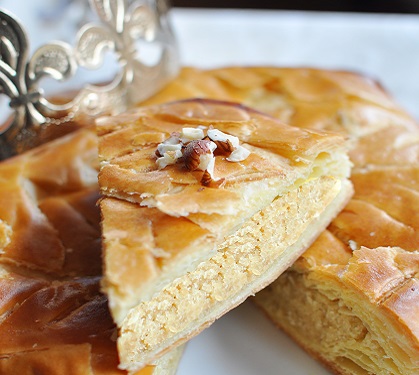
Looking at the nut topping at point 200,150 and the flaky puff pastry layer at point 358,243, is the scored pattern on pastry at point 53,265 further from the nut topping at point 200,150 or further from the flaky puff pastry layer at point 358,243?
the flaky puff pastry layer at point 358,243

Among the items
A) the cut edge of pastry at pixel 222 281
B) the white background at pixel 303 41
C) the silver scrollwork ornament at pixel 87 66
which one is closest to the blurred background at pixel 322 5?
the white background at pixel 303 41

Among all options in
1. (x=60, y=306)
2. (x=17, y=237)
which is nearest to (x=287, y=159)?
(x=60, y=306)

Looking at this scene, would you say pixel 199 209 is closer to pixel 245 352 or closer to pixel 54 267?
pixel 54 267

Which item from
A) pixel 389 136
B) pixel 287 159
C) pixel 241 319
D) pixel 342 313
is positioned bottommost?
pixel 241 319

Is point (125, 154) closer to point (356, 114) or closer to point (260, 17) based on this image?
Result: point (356, 114)

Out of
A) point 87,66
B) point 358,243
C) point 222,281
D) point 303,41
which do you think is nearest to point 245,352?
point 222,281
